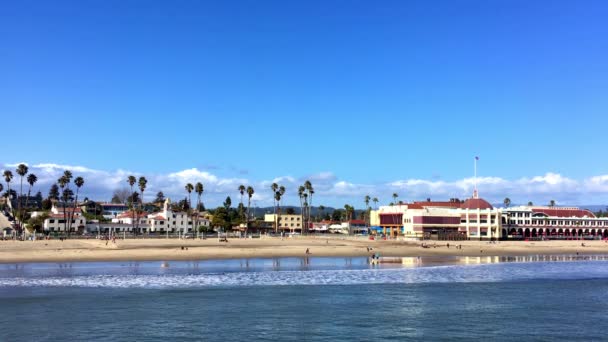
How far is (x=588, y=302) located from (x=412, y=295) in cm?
1174

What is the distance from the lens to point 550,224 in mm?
137125

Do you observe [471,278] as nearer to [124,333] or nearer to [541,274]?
[541,274]

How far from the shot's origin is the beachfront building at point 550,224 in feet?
439

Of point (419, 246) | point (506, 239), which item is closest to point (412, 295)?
point (419, 246)

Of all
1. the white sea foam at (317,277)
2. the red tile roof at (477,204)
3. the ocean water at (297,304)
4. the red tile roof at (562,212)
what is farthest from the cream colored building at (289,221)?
the ocean water at (297,304)

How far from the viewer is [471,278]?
53688mm

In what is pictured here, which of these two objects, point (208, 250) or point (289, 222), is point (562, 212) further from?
point (208, 250)

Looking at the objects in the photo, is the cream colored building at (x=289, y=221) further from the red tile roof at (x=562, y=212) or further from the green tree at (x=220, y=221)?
the red tile roof at (x=562, y=212)

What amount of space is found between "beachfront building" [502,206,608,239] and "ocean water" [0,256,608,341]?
75.0m

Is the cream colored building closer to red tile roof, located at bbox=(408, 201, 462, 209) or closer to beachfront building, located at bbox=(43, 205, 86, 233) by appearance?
red tile roof, located at bbox=(408, 201, 462, 209)

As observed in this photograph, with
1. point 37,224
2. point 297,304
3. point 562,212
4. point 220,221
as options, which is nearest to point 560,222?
point 562,212

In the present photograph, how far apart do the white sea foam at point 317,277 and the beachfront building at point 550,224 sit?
229 feet

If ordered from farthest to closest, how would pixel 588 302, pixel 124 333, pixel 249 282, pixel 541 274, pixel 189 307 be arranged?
pixel 541 274, pixel 249 282, pixel 588 302, pixel 189 307, pixel 124 333

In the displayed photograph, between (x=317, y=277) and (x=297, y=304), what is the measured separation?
53.4 feet
